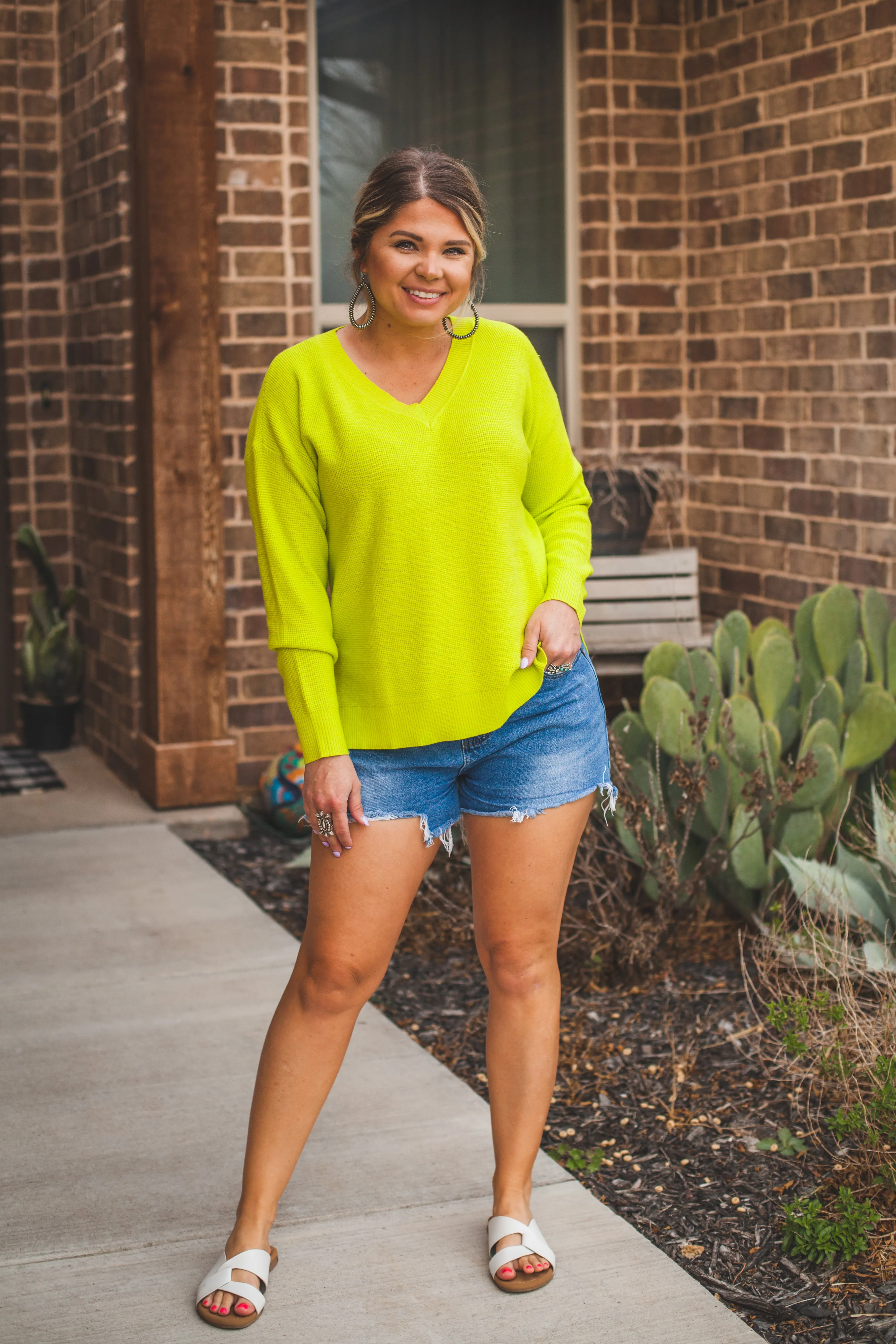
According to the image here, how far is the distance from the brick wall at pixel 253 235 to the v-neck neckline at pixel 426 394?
329 cm

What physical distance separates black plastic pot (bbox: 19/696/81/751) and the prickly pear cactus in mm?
3282

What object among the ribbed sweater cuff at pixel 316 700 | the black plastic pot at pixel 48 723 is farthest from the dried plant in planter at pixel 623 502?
the ribbed sweater cuff at pixel 316 700

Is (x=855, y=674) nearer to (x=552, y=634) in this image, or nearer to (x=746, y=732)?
(x=746, y=732)

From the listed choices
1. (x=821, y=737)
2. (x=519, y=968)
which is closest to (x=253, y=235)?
(x=821, y=737)

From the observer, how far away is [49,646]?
680 cm

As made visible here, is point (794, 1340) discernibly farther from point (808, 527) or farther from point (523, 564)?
point (808, 527)

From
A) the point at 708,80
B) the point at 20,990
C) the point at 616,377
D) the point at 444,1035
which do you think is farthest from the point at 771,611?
the point at 20,990

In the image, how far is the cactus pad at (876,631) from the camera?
4562mm

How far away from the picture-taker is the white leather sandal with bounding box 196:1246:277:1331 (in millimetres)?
2498

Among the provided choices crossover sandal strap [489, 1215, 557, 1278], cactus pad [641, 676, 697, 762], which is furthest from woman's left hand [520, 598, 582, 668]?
cactus pad [641, 676, 697, 762]

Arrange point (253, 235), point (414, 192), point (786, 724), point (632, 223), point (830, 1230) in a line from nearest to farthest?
1. point (414, 192)
2. point (830, 1230)
3. point (786, 724)
4. point (253, 235)
5. point (632, 223)

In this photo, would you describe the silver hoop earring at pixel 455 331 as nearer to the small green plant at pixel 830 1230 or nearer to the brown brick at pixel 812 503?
the small green plant at pixel 830 1230

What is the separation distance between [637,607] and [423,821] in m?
3.58

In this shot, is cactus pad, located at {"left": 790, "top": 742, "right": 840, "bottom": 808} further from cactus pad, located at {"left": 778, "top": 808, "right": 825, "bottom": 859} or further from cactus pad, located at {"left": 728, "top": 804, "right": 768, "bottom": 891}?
cactus pad, located at {"left": 728, "top": 804, "right": 768, "bottom": 891}
